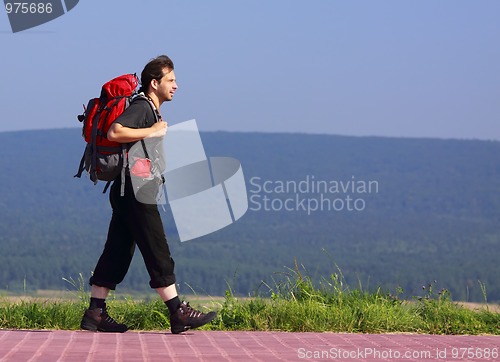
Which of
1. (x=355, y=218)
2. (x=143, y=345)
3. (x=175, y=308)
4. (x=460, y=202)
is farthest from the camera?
(x=460, y=202)

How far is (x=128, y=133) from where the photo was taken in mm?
7324

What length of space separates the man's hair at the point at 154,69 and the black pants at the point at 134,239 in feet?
2.31

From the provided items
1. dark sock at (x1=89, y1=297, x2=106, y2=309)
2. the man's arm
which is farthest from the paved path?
the man's arm

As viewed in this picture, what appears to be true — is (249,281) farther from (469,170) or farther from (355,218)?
(469,170)

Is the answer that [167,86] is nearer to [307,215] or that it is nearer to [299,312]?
[299,312]

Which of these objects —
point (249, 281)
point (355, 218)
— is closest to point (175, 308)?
point (249, 281)

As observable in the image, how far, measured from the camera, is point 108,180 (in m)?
7.57

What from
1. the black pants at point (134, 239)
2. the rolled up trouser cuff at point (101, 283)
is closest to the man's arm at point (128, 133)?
the black pants at point (134, 239)

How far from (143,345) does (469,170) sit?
98460 mm

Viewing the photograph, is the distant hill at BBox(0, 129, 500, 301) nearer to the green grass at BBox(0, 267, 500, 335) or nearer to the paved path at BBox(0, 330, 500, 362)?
the green grass at BBox(0, 267, 500, 335)

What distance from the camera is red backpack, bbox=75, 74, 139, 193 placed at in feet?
24.3

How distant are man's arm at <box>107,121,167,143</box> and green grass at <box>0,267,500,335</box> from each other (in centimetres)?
165

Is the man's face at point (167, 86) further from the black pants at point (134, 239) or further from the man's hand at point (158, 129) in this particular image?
the black pants at point (134, 239)

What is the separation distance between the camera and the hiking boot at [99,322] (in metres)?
7.87
